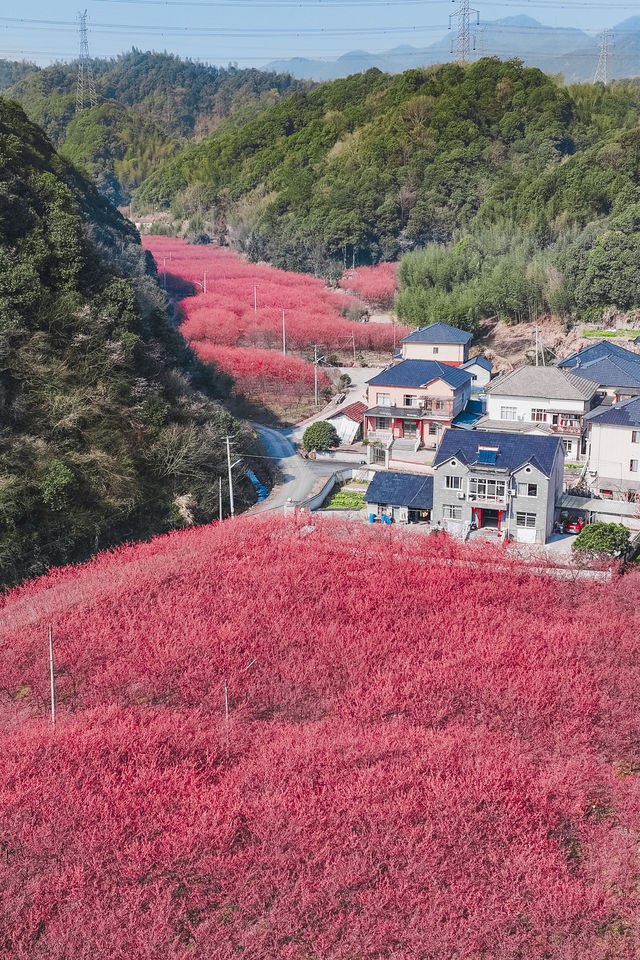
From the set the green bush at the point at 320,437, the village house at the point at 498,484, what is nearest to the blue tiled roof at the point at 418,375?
the green bush at the point at 320,437

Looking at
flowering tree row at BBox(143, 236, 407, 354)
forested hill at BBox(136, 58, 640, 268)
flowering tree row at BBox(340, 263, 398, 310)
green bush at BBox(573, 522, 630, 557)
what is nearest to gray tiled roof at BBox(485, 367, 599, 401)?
green bush at BBox(573, 522, 630, 557)

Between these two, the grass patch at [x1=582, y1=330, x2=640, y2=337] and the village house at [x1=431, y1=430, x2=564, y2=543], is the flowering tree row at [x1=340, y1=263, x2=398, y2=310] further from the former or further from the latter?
the village house at [x1=431, y1=430, x2=564, y2=543]

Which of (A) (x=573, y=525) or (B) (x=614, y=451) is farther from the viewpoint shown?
(B) (x=614, y=451)

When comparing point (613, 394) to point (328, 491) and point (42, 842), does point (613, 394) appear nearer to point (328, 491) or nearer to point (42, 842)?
point (328, 491)

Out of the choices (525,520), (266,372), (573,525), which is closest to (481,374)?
(266,372)

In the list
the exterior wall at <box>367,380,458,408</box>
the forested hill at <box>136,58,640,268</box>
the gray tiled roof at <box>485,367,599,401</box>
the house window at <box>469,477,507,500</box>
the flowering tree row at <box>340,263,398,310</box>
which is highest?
the forested hill at <box>136,58,640,268</box>

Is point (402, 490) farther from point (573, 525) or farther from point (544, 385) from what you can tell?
point (544, 385)

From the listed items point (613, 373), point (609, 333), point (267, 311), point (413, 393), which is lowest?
point (413, 393)
